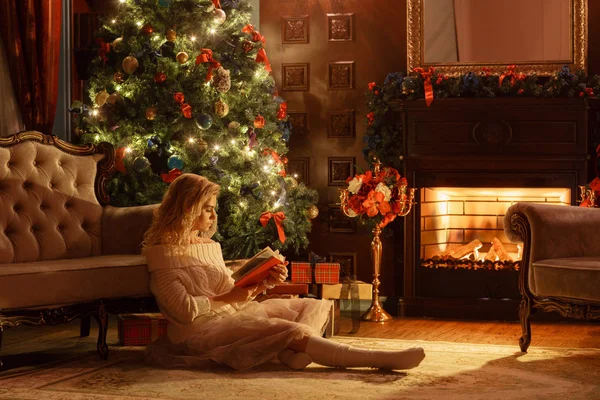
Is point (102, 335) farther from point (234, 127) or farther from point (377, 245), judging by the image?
point (377, 245)

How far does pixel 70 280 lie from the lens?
424 cm

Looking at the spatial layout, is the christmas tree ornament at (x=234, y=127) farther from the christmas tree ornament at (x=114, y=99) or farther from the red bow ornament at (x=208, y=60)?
the christmas tree ornament at (x=114, y=99)

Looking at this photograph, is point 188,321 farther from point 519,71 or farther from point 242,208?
point 519,71

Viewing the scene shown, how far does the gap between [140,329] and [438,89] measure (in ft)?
8.47

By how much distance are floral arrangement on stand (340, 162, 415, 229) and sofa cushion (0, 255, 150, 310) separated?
69.5 inches

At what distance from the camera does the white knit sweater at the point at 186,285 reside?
4.07 m

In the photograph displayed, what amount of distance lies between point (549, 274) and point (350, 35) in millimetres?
2651

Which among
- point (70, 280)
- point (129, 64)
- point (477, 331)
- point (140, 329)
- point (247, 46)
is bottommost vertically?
point (477, 331)

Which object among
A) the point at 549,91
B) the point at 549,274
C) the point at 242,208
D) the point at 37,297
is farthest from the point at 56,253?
the point at 549,91

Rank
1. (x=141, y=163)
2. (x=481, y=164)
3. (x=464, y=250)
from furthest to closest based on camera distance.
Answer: (x=464, y=250) < (x=481, y=164) < (x=141, y=163)

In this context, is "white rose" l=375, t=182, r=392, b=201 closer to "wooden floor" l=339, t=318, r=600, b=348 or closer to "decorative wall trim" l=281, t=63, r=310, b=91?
"wooden floor" l=339, t=318, r=600, b=348

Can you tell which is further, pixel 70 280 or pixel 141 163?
pixel 141 163

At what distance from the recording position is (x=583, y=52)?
614cm

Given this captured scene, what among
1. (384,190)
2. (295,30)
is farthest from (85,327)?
(295,30)
